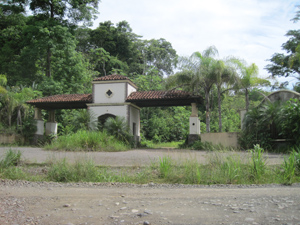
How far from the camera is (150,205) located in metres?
4.60

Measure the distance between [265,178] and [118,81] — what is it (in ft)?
50.9

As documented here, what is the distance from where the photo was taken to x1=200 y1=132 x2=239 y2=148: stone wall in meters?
18.2

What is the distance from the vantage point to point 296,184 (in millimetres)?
6414

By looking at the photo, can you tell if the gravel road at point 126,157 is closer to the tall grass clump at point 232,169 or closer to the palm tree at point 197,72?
the tall grass clump at point 232,169

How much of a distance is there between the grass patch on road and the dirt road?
637mm

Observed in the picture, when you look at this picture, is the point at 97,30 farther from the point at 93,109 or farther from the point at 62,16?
the point at 93,109

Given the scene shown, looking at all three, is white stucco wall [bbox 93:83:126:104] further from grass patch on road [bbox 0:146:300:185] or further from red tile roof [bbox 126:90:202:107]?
grass patch on road [bbox 0:146:300:185]

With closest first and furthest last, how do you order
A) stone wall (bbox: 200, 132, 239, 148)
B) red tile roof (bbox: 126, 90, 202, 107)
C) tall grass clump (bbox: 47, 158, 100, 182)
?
tall grass clump (bbox: 47, 158, 100, 182)
stone wall (bbox: 200, 132, 239, 148)
red tile roof (bbox: 126, 90, 202, 107)

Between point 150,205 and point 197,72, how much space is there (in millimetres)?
15756

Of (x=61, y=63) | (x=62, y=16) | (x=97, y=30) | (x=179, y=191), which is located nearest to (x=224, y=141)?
(x=179, y=191)

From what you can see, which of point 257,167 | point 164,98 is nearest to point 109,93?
point 164,98

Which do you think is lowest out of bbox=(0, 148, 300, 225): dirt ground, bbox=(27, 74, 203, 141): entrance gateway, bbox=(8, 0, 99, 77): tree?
bbox=(0, 148, 300, 225): dirt ground

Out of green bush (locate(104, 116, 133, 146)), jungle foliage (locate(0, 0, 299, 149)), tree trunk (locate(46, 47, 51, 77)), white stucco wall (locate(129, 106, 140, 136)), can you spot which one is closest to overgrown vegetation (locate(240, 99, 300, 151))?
jungle foliage (locate(0, 0, 299, 149))

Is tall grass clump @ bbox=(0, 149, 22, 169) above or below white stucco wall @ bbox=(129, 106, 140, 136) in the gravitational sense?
below
